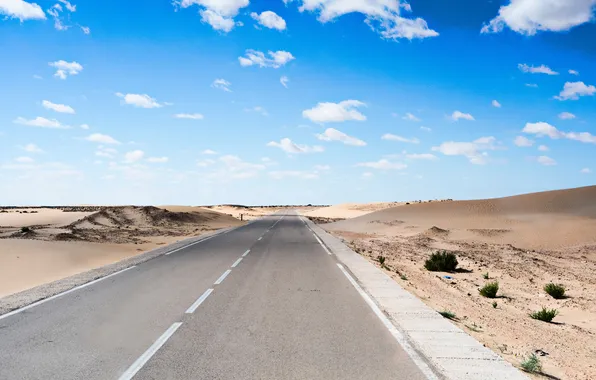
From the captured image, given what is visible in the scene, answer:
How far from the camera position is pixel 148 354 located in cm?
692

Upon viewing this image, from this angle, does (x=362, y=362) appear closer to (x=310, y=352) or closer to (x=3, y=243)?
(x=310, y=352)

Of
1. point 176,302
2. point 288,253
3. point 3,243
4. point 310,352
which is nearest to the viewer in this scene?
point 310,352

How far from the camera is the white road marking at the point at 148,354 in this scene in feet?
20.1

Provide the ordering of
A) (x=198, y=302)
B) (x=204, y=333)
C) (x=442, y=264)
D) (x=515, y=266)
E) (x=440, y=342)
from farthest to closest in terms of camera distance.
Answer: (x=515, y=266) < (x=442, y=264) < (x=198, y=302) < (x=204, y=333) < (x=440, y=342)

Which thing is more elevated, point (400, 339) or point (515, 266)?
Answer: point (400, 339)

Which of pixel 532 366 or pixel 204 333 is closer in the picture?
pixel 532 366

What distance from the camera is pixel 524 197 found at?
6419 cm

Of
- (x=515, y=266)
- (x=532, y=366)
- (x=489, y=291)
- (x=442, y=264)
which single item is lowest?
(x=515, y=266)

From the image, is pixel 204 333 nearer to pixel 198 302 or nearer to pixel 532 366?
pixel 198 302

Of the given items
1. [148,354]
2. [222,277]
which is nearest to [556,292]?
[222,277]

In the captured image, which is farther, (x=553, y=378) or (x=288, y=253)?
(x=288, y=253)

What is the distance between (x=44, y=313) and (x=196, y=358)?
16.1ft

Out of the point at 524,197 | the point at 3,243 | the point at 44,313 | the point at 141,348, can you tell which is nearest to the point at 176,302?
the point at 44,313

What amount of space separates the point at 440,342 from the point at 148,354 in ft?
15.1
